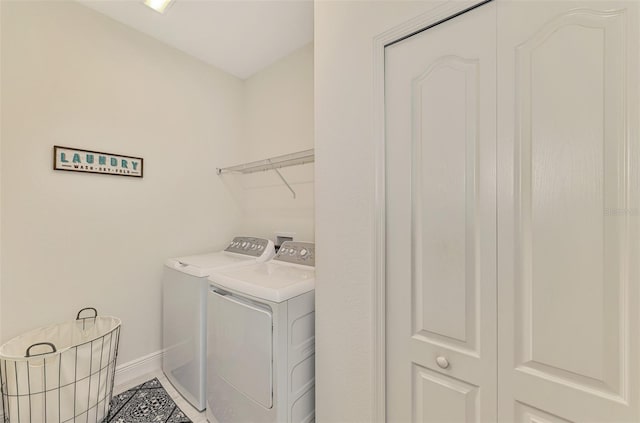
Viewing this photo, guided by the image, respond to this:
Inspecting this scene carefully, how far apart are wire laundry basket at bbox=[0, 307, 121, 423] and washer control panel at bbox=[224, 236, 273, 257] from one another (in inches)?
35.9

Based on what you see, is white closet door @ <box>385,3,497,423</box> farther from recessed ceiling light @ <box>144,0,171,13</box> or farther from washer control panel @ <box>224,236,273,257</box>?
recessed ceiling light @ <box>144,0,171,13</box>

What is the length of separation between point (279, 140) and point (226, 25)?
0.93 m

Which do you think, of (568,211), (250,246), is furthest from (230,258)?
(568,211)

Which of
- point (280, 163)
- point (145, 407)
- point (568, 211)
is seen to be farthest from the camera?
point (280, 163)

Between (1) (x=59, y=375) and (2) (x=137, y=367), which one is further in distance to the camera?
(2) (x=137, y=367)

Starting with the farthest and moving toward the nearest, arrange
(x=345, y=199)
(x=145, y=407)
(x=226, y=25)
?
(x=226, y=25), (x=145, y=407), (x=345, y=199)

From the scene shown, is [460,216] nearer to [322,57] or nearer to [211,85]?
[322,57]

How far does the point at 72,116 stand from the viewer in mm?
A: 1730

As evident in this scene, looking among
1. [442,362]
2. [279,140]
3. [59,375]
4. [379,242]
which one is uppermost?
[279,140]

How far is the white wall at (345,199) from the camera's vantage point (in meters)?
1.09

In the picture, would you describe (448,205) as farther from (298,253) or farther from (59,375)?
(59,375)

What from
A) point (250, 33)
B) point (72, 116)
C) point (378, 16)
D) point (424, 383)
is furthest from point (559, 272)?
point (72, 116)

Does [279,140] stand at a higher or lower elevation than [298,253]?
higher

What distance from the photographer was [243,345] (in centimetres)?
134
